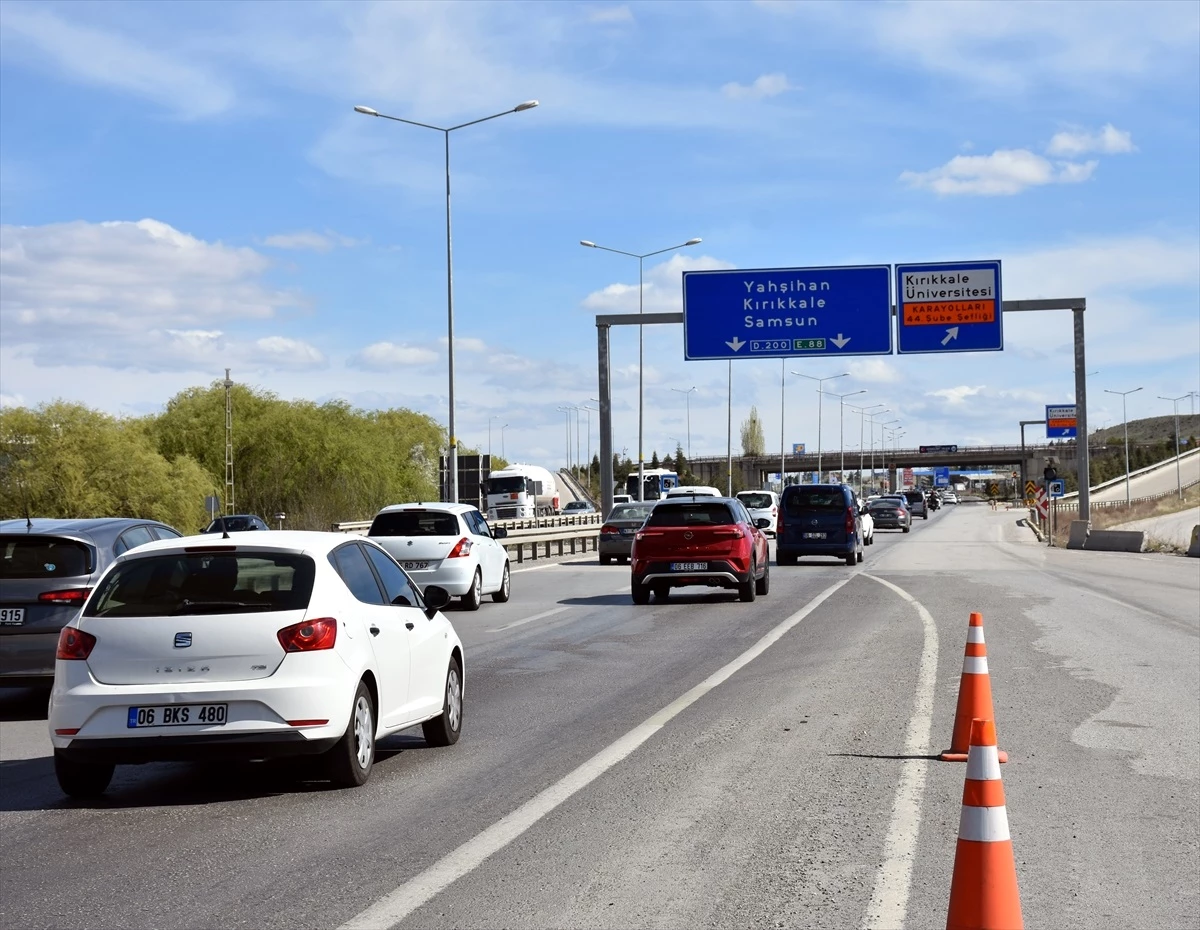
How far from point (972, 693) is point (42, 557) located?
7.75 m

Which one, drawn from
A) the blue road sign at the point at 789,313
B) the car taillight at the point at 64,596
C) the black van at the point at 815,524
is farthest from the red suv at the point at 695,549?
the blue road sign at the point at 789,313

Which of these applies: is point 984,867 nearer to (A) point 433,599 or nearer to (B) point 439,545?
(A) point 433,599

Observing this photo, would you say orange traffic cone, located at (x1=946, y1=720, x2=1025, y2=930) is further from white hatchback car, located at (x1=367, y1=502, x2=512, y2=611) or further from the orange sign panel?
the orange sign panel

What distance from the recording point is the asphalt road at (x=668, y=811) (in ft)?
19.7

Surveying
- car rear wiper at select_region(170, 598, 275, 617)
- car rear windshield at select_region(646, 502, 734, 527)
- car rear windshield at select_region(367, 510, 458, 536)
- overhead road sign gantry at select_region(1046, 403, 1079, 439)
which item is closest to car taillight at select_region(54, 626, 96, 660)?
car rear wiper at select_region(170, 598, 275, 617)

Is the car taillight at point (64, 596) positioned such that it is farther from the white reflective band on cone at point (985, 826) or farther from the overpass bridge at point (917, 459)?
the overpass bridge at point (917, 459)

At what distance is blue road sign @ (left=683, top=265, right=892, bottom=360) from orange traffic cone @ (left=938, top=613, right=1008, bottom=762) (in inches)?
1251

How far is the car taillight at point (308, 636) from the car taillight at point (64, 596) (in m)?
4.42

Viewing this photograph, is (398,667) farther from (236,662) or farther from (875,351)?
(875,351)

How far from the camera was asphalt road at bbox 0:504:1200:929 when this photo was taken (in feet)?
19.7

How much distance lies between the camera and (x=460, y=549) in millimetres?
23094

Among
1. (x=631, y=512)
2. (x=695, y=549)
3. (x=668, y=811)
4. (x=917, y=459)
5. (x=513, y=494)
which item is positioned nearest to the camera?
→ (x=668, y=811)

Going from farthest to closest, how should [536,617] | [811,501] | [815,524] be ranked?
[815,524], [811,501], [536,617]


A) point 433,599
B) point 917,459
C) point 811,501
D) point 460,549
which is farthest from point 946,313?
point 917,459
